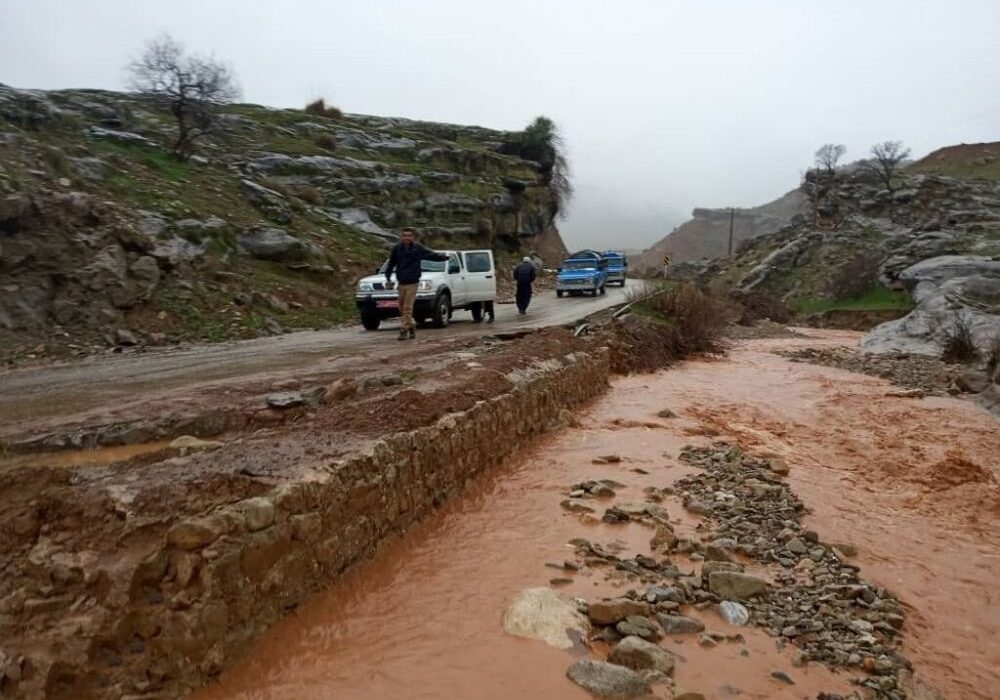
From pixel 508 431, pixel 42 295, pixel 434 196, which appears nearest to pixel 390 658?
pixel 508 431

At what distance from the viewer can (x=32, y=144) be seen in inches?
633

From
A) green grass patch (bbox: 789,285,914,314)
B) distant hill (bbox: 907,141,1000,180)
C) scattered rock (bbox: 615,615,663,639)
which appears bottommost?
scattered rock (bbox: 615,615,663,639)

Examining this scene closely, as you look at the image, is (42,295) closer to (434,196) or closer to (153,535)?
(153,535)

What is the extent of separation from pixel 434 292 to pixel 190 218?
8145mm

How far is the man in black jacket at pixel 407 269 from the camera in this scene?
12156 mm

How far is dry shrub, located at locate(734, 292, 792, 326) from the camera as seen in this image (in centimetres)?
3238

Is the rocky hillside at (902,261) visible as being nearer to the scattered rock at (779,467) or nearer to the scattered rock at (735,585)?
the scattered rock at (779,467)

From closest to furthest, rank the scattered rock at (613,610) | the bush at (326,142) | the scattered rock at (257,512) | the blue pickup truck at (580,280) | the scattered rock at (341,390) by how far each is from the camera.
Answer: the scattered rock at (257,512), the scattered rock at (613,610), the scattered rock at (341,390), the blue pickup truck at (580,280), the bush at (326,142)

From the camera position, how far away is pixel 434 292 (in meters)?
15.3

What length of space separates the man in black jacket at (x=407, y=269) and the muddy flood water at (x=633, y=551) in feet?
13.4

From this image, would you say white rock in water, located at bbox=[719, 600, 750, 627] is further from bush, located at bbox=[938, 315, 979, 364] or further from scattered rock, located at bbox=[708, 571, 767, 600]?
bush, located at bbox=[938, 315, 979, 364]

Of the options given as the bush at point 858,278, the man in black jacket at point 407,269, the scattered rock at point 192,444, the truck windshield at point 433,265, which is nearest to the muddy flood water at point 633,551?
the scattered rock at point 192,444

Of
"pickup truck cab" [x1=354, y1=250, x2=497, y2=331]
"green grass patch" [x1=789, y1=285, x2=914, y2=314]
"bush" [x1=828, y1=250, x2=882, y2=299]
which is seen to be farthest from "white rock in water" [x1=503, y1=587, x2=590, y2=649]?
"bush" [x1=828, y1=250, x2=882, y2=299]

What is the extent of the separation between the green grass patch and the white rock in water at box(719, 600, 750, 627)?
27.5 metres
